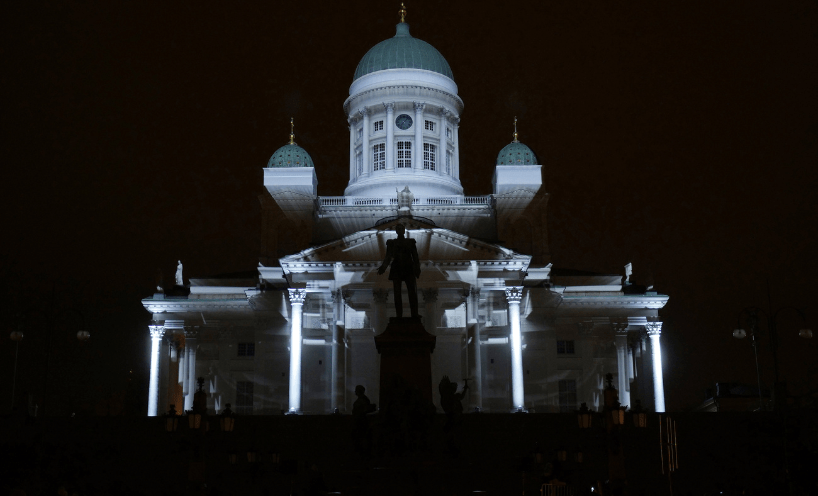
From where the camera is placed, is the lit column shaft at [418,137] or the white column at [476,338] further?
the lit column shaft at [418,137]

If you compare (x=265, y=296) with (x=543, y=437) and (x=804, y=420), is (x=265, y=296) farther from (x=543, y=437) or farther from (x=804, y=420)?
(x=804, y=420)

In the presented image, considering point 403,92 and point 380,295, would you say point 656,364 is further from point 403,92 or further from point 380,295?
point 403,92

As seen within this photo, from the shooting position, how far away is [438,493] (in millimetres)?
22531

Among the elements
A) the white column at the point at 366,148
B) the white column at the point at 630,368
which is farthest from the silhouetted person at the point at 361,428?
the white column at the point at 366,148

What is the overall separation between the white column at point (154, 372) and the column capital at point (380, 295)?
13.5m

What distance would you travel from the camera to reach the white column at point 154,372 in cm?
5634

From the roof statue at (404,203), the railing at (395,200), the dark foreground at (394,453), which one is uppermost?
the railing at (395,200)

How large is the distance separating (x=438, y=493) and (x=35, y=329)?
146ft

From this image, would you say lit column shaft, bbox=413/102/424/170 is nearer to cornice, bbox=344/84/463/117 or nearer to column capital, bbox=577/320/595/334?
cornice, bbox=344/84/463/117

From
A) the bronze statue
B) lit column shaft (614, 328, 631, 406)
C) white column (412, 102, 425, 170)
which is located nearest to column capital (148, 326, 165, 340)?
white column (412, 102, 425, 170)

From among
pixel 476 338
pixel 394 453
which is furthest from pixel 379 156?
pixel 394 453

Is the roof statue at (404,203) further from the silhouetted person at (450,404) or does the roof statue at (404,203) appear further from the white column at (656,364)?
the silhouetted person at (450,404)

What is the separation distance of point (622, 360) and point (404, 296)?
43.5ft

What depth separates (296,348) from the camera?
168 feet
